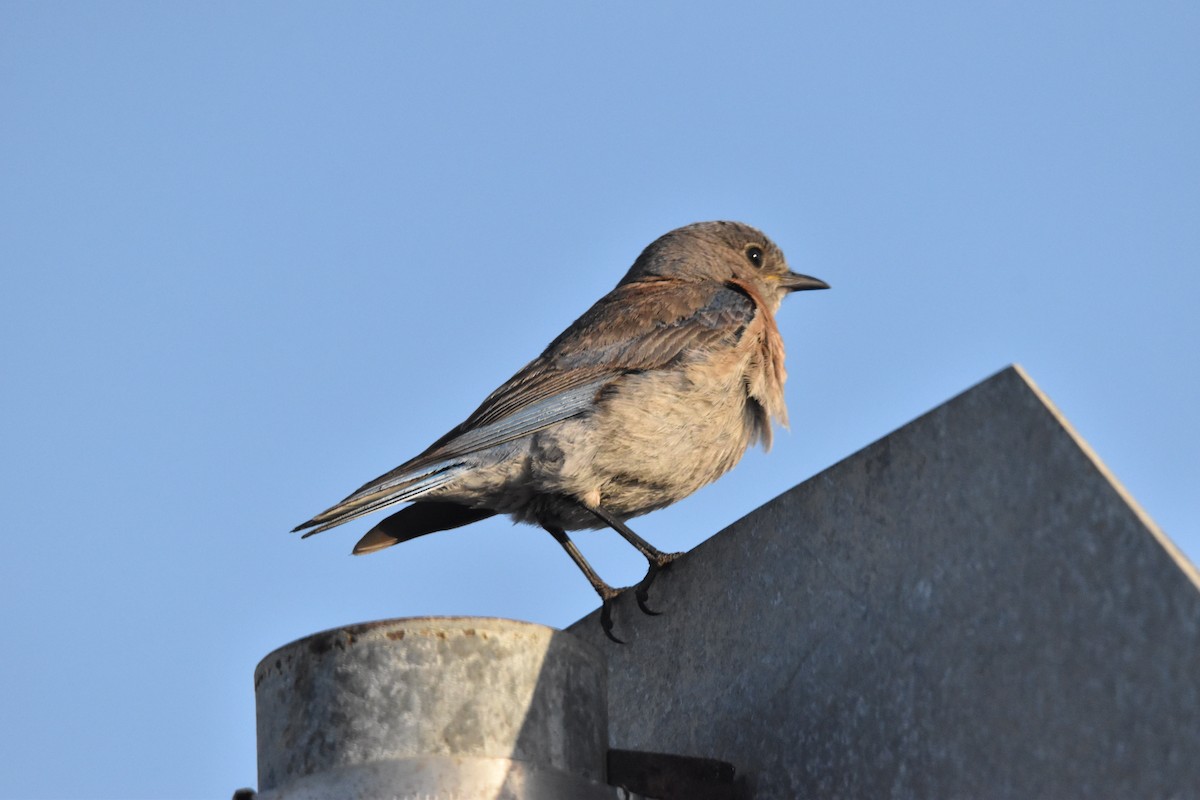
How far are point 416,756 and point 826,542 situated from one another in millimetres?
939

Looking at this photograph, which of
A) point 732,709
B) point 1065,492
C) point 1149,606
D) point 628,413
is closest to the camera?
point 1149,606

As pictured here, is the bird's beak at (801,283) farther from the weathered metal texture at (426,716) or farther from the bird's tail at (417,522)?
the weathered metal texture at (426,716)

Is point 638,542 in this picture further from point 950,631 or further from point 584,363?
point 950,631

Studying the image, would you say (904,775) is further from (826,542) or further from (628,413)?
(628,413)

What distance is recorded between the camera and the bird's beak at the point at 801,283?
779 centimetres

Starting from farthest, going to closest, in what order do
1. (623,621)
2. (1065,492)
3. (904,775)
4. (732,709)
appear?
(623,621), (732,709), (904,775), (1065,492)

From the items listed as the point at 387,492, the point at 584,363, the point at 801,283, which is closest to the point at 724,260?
the point at 801,283

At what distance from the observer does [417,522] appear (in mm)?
6133

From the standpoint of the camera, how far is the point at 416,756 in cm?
293

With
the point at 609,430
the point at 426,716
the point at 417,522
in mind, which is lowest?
the point at 426,716

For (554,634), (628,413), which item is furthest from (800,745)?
(628,413)

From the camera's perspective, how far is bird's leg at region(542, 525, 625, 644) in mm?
4234

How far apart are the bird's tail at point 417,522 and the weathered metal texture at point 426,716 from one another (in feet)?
9.14

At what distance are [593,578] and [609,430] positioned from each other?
565 mm
